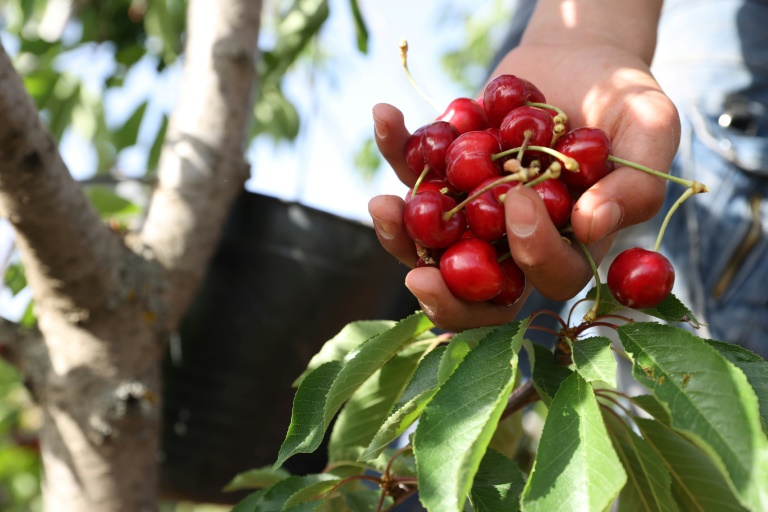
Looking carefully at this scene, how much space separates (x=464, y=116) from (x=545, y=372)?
0.32 meters

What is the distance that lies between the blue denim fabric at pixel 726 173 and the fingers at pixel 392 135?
1.99ft

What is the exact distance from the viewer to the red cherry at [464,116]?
3.05 ft

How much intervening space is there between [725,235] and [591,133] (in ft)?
2.22

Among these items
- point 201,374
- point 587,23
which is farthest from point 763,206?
point 201,374

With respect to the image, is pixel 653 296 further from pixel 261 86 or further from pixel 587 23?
pixel 261 86

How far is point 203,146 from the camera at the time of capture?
1603 millimetres

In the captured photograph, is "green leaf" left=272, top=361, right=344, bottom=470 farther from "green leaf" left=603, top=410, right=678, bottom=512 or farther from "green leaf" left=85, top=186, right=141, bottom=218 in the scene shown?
"green leaf" left=85, top=186, right=141, bottom=218

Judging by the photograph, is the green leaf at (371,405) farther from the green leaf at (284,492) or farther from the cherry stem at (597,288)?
the cherry stem at (597,288)

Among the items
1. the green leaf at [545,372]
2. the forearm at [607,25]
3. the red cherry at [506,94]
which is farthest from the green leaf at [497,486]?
the forearm at [607,25]

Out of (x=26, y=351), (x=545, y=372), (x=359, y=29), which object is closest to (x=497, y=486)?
(x=545, y=372)

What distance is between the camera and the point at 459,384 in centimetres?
65

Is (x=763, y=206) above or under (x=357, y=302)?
above

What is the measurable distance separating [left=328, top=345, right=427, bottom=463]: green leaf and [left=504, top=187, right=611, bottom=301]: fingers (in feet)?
0.75

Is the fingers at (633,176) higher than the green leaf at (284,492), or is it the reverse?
the fingers at (633,176)
